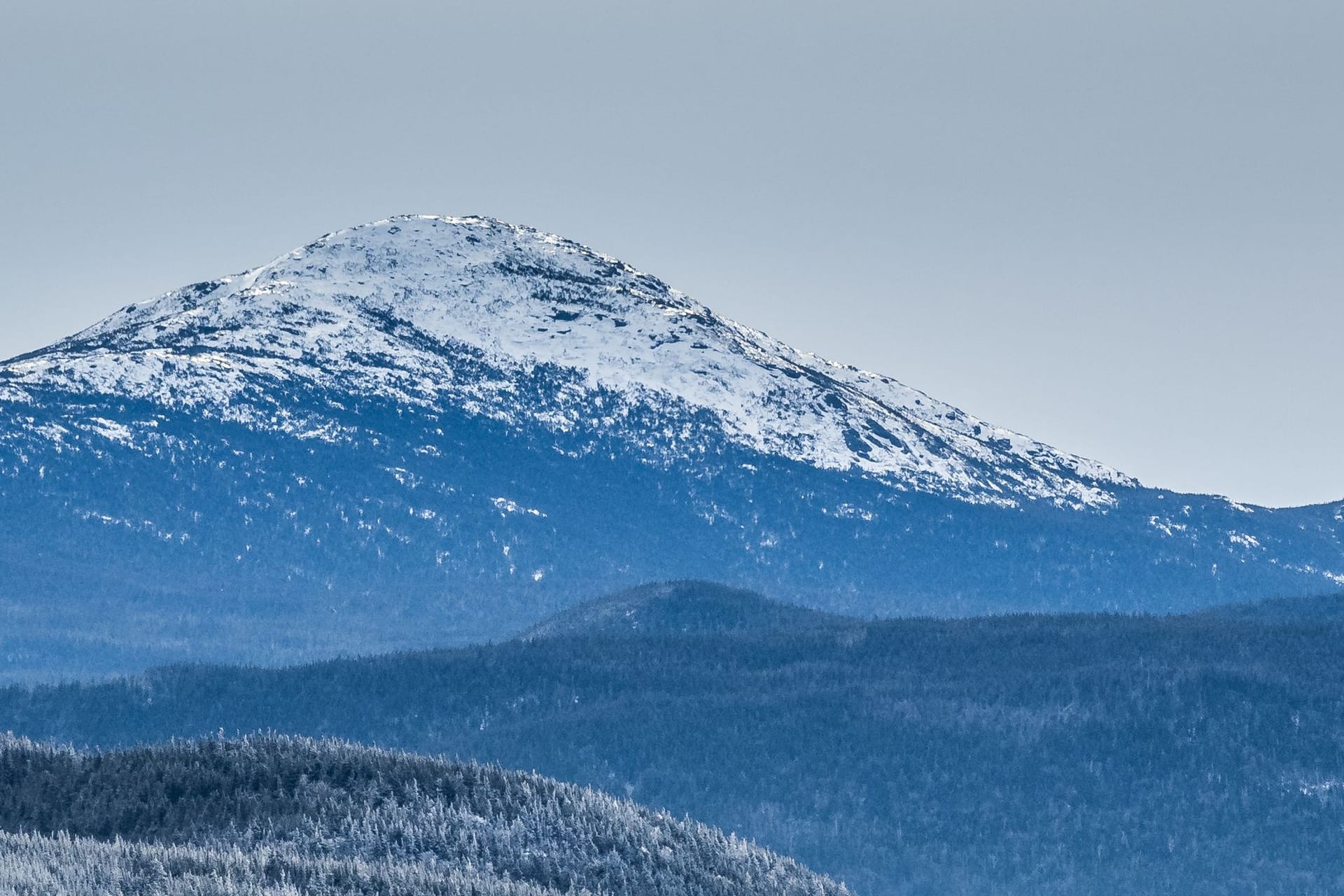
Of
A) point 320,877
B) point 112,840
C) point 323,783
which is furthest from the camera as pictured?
point 323,783

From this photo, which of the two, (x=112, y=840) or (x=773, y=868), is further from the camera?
(x=773, y=868)

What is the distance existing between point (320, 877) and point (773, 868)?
56.1 ft

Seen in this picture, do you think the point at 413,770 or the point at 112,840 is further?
the point at 413,770

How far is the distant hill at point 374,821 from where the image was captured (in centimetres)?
6162

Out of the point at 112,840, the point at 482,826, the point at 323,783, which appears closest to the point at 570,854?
the point at 482,826

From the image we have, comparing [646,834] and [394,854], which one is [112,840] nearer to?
[394,854]

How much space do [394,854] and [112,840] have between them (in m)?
6.46

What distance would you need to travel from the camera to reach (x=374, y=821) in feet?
212

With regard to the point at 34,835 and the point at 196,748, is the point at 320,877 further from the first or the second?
the point at 196,748

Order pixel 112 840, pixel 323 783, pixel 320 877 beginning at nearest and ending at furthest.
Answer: pixel 320 877
pixel 112 840
pixel 323 783

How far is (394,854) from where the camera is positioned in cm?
6316

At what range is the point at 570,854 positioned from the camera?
65.8 m

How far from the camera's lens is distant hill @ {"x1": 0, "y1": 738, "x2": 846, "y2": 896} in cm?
6162

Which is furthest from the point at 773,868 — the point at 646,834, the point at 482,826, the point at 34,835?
the point at 34,835
